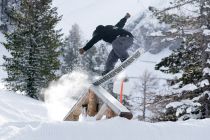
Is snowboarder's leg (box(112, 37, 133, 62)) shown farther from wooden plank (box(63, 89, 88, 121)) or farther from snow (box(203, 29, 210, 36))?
snow (box(203, 29, 210, 36))

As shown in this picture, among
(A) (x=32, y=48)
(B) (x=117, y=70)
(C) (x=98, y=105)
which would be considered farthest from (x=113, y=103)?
(A) (x=32, y=48)

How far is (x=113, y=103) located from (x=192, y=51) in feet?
28.3

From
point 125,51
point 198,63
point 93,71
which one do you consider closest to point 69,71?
point 93,71

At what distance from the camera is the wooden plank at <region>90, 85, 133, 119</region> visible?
6.20m

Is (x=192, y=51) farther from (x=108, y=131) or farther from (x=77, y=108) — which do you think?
(x=108, y=131)

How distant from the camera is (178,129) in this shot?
562 cm

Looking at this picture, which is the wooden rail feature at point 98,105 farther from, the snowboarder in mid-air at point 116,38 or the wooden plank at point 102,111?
the snowboarder in mid-air at point 116,38

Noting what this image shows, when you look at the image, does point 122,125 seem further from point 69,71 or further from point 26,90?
point 69,71

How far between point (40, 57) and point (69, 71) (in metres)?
21.8

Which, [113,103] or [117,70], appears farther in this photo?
[117,70]

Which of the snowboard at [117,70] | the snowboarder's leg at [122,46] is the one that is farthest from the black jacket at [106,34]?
the snowboard at [117,70]

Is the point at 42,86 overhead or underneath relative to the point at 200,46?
underneath

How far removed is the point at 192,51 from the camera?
591 inches

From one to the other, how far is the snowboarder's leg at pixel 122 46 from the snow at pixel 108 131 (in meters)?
4.16
